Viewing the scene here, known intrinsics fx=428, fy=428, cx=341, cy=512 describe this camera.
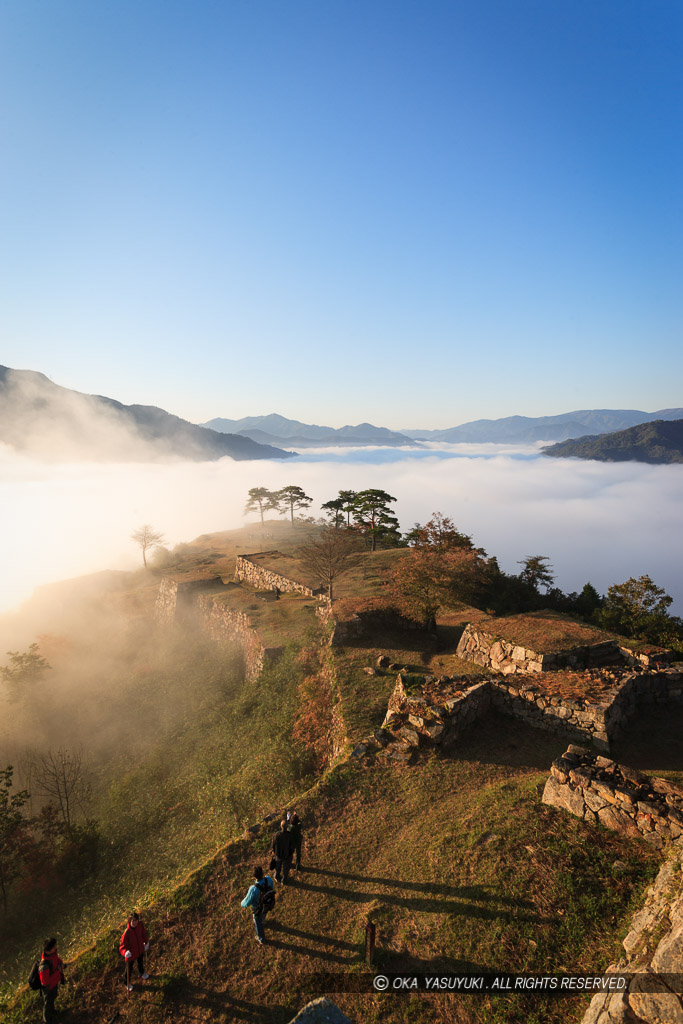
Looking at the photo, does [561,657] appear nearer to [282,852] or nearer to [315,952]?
[282,852]

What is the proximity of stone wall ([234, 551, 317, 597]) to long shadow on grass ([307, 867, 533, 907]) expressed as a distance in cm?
2432

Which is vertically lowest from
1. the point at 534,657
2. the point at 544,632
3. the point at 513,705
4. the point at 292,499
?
the point at 513,705

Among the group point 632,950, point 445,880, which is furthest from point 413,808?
point 632,950

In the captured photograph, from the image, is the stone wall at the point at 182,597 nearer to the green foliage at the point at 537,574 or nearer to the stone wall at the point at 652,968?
the green foliage at the point at 537,574

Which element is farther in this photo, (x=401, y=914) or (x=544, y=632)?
(x=544, y=632)

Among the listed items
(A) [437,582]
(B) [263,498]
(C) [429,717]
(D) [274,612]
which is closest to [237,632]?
(D) [274,612]

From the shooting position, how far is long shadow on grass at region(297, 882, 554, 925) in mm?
8656

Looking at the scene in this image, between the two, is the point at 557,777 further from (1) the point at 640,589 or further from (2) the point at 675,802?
(1) the point at 640,589

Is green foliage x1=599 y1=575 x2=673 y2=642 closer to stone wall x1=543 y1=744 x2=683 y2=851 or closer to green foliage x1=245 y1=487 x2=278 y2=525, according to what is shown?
stone wall x1=543 y1=744 x2=683 y2=851

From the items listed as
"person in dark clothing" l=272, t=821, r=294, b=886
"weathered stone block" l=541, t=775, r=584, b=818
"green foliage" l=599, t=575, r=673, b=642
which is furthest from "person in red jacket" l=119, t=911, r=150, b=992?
"green foliage" l=599, t=575, r=673, b=642

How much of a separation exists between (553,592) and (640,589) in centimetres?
827

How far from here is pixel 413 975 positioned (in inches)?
309

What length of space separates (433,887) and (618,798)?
5.09m

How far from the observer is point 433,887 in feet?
31.6
